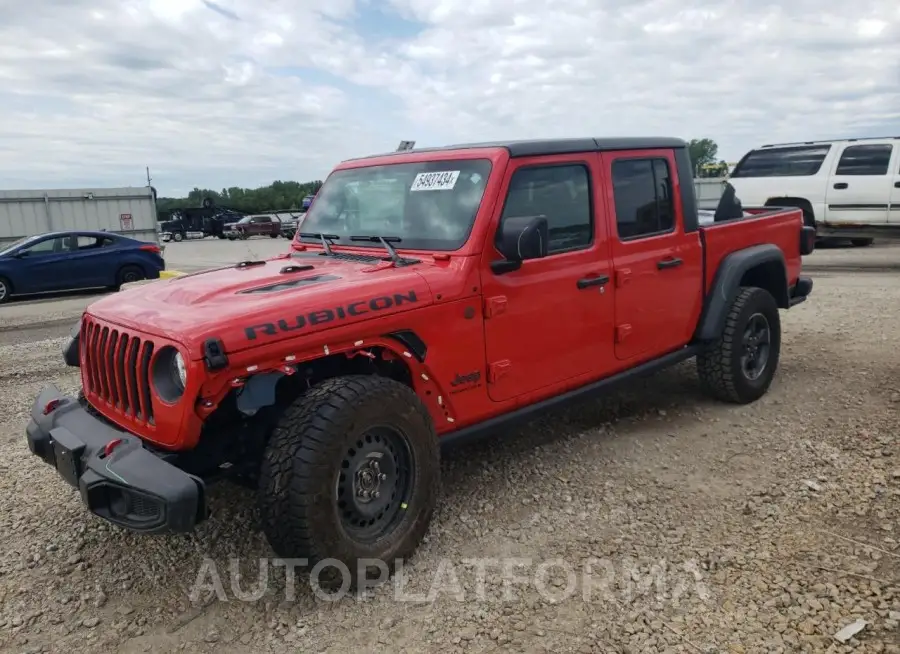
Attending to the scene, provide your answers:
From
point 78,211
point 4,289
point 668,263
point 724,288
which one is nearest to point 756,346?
point 724,288

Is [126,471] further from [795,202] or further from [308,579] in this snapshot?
[795,202]

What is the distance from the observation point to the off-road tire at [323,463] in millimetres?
2883

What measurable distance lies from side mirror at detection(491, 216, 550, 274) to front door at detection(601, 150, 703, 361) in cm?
94

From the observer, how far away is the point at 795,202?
13.4 meters

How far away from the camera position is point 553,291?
3.89 metres

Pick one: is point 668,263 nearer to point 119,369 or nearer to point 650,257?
point 650,257

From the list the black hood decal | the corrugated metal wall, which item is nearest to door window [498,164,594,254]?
the black hood decal

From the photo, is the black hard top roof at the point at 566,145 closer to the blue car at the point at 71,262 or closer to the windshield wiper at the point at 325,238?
the windshield wiper at the point at 325,238

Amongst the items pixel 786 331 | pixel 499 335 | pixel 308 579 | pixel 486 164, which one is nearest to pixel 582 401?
pixel 499 335

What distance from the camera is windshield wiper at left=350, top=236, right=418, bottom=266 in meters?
3.70

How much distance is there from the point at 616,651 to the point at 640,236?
8.54 ft

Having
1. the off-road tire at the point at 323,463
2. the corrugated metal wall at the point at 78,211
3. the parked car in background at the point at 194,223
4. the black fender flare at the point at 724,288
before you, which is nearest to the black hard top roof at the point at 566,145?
the black fender flare at the point at 724,288

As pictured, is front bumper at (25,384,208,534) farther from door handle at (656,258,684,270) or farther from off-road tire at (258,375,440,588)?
door handle at (656,258,684,270)

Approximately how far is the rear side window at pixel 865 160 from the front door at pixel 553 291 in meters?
10.9
